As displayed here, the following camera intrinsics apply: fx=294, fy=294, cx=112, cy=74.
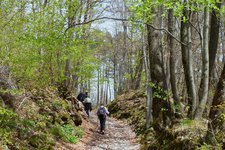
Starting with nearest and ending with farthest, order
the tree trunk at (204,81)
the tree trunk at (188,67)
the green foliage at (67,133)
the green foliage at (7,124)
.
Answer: the green foliage at (7,124), the tree trunk at (204,81), the tree trunk at (188,67), the green foliage at (67,133)

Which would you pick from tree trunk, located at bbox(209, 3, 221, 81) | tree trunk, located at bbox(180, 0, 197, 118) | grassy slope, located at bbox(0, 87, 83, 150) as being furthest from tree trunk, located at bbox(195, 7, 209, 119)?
Answer: grassy slope, located at bbox(0, 87, 83, 150)

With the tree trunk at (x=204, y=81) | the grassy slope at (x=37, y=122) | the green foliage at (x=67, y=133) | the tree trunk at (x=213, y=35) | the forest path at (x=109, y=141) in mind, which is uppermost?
the tree trunk at (x=213, y=35)

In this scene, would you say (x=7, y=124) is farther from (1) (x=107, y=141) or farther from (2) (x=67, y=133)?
(1) (x=107, y=141)

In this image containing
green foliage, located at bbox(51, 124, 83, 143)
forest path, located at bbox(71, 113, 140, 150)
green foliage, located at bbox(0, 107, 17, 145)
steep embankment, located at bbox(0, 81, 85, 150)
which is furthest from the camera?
forest path, located at bbox(71, 113, 140, 150)

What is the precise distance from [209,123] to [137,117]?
1214cm

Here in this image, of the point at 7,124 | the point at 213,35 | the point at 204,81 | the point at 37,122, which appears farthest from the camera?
the point at 37,122

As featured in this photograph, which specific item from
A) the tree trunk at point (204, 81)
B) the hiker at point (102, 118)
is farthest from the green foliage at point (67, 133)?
the tree trunk at point (204, 81)

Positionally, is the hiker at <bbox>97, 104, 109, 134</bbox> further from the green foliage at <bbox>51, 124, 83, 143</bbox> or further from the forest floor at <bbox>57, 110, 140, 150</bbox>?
the green foliage at <bbox>51, 124, 83, 143</bbox>

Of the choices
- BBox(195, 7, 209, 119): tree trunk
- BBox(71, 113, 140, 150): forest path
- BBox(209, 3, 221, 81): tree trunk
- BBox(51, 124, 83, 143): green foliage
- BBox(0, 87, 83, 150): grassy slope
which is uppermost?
BBox(209, 3, 221, 81): tree trunk

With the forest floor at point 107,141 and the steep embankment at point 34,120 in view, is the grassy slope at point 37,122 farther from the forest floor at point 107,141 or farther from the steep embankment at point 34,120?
the forest floor at point 107,141

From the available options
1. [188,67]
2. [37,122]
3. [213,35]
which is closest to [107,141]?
Answer: [37,122]

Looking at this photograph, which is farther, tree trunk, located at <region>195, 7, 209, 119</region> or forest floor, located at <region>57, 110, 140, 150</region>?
forest floor, located at <region>57, 110, 140, 150</region>

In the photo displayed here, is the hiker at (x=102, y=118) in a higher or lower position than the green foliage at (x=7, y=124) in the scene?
lower

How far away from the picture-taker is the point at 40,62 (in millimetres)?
10625
